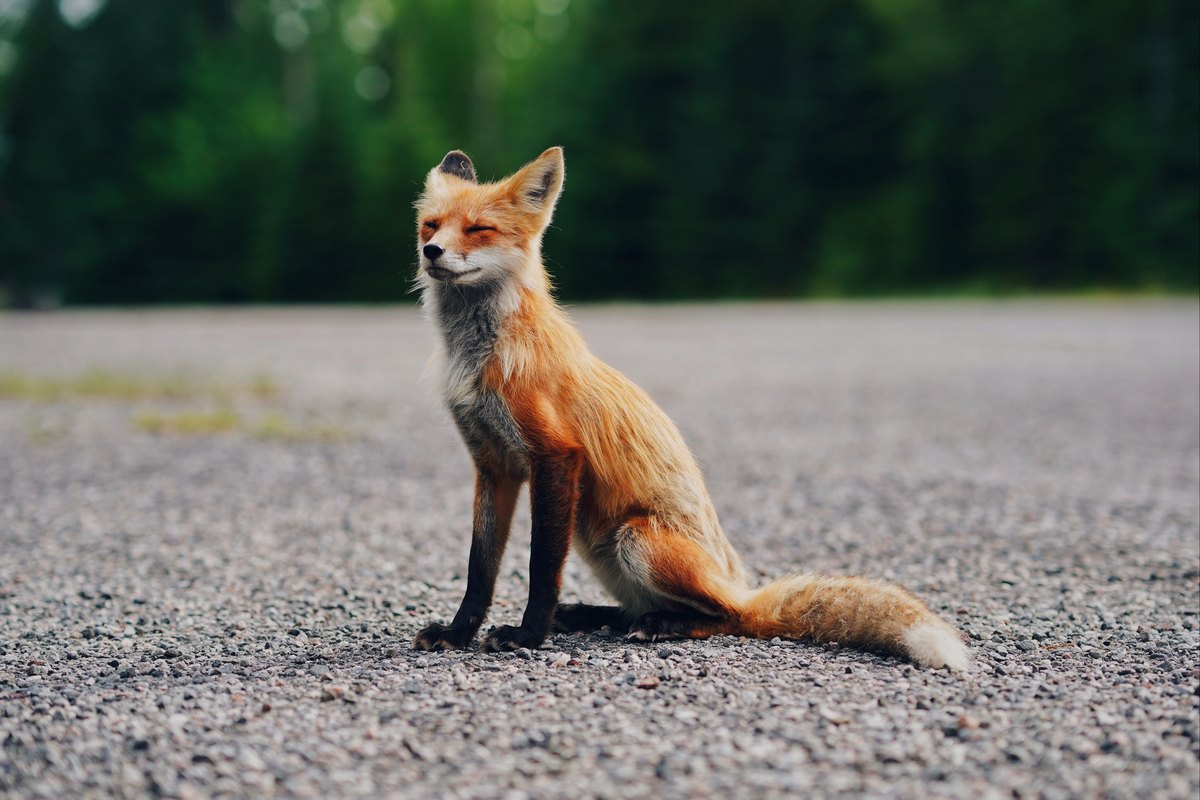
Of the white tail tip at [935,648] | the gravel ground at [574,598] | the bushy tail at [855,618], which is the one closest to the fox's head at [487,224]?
the gravel ground at [574,598]

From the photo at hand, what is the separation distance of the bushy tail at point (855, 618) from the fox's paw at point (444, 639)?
39.8 inches

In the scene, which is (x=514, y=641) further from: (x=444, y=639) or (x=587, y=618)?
(x=587, y=618)

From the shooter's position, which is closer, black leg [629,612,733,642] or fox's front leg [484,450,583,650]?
fox's front leg [484,450,583,650]

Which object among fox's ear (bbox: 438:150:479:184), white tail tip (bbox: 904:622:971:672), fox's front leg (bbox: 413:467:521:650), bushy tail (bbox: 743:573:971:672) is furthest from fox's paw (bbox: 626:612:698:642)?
fox's ear (bbox: 438:150:479:184)

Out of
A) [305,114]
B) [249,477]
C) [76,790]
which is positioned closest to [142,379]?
[249,477]

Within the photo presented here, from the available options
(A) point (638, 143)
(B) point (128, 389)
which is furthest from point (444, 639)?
(A) point (638, 143)

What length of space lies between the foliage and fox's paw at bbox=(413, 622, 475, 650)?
29579 millimetres

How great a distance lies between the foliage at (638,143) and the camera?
3262 cm

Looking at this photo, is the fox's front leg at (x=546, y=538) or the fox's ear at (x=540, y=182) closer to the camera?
the fox's front leg at (x=546, y=538)

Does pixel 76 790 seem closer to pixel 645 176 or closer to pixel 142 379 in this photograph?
pixel 142 379

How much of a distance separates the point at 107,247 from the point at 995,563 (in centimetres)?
4214

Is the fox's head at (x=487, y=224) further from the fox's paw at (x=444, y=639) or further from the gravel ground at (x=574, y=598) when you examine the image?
the gravel ground at (x=574, y=598)

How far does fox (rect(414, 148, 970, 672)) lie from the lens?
12.1ft

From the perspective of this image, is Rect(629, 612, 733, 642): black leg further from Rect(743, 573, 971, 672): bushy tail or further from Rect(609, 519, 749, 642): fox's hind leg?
Rect(743, 573, 971, 672): bushy tail
